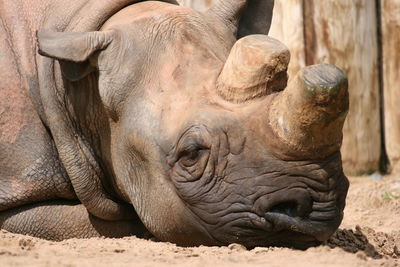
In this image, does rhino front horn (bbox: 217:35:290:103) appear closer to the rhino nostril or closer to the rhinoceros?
the rhinoceros

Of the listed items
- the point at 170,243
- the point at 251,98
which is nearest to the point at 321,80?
the point at 251,98

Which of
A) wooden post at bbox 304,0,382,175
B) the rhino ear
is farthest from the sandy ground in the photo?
wooden post at bbox 304,0,382,175

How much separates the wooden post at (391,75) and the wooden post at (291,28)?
79 centimetres

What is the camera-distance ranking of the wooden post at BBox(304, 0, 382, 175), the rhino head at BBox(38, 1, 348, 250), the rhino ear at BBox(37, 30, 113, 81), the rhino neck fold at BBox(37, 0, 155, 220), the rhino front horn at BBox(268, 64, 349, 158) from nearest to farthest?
the rhino front horn at BBox(268, 64, 349, 158) < the rhino head at BBox(38, 1, 348, 250) < the rhino ear at BBox(37, 30, 113, 81) < the rhino neck fold at BBox(37, 0, 155, 220) < the wooden post at BBox(304, 0, 382, 175)

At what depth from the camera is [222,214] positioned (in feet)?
Answer: 17.6

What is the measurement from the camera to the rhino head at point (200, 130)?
5.12 m

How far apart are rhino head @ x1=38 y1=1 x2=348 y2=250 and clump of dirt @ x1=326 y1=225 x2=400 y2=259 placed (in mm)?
656

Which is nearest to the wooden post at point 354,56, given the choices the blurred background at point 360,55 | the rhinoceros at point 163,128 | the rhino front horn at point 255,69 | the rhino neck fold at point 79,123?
the blurred background at point 360,55

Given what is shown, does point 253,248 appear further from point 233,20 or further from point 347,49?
point 347,49

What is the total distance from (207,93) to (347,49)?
11.9ft

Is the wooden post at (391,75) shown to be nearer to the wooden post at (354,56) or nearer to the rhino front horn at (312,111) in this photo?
the wooden post at (354,56)

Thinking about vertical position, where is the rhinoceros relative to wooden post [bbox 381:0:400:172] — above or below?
above

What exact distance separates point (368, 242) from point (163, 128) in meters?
1.42

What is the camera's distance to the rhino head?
5.12 metres
